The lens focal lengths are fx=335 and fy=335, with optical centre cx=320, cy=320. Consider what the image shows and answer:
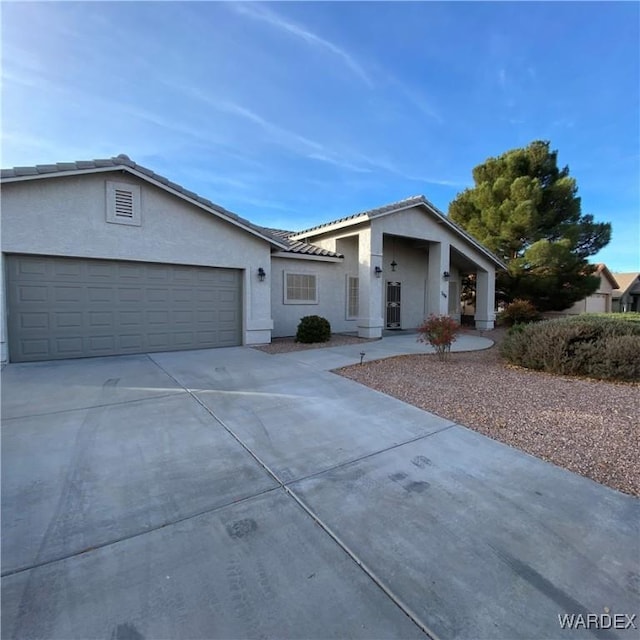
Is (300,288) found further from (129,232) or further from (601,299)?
(601,299)

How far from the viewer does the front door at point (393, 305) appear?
15300 mm

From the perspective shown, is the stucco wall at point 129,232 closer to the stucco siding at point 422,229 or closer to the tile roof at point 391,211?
the tile roof at point 391,211

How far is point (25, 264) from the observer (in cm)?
747

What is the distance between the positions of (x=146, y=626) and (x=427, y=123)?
48.3ft

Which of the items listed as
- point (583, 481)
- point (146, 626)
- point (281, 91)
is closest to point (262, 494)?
point (146, 626)

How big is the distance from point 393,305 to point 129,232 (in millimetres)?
10911

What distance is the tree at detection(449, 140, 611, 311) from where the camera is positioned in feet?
54.5

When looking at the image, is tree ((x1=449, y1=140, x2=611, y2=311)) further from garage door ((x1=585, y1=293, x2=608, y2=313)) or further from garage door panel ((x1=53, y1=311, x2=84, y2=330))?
garage door panel ((x1=53, y1=311, x2=84, y2=330))

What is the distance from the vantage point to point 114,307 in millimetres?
8438

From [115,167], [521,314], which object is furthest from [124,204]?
[521,314]

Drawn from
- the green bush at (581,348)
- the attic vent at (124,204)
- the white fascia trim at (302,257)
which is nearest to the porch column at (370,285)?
the white fascia trim at (302,257)

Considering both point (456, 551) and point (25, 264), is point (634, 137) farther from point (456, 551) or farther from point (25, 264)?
point (25, 264)

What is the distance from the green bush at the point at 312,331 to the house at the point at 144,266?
114 centimetres

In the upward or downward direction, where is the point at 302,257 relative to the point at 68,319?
upward
